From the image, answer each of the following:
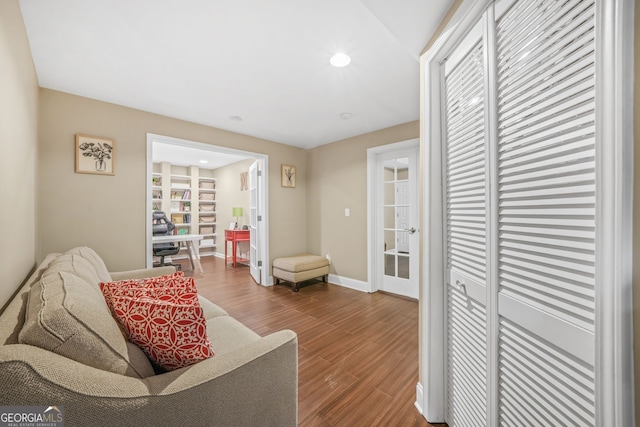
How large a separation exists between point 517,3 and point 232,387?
168 centimetres

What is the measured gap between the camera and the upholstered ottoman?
143 inches

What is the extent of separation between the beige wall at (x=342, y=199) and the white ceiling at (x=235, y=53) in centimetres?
80

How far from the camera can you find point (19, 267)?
146 centimetres

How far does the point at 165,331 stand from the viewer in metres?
0.92

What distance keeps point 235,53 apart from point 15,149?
1398 millimetres

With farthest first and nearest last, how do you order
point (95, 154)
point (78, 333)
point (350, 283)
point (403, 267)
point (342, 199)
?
point (342, 199), point (350, 283), point (403, 267), point (95, 154), point (78, 333)

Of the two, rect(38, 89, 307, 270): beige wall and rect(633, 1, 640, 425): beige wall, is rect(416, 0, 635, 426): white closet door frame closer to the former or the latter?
rect(633, 1, 640, 425): beige wall

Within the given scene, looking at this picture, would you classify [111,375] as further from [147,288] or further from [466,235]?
[466,235]

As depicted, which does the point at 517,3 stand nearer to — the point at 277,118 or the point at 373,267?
the point at 277,118

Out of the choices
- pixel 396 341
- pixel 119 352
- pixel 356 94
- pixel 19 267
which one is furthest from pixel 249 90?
pixel 396 341

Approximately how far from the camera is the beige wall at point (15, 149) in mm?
1148

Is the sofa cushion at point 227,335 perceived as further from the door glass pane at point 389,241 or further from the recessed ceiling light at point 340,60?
the door glass pane at point 389,241

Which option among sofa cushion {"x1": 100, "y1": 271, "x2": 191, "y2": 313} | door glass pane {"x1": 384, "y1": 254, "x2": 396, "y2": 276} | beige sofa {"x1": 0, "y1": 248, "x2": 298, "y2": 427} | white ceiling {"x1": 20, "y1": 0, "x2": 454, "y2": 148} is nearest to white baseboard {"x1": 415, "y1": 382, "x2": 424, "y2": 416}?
beige sofa {"x1": 0, "y1": 248, "x2": 298, "y2": 427}

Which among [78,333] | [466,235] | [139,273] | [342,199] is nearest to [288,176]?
[342,199]
